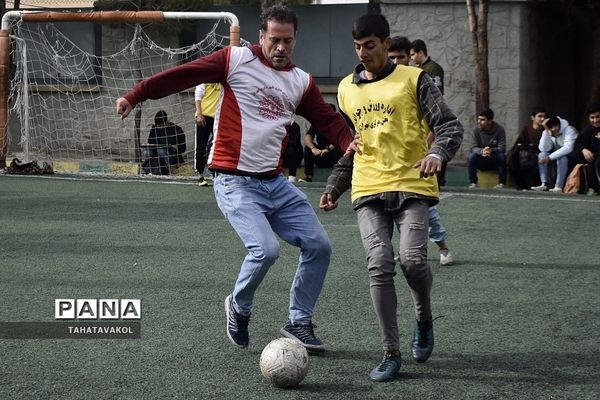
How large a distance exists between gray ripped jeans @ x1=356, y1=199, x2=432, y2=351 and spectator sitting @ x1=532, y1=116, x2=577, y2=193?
35.7 feet

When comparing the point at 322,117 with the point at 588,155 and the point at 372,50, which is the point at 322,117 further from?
the point at 588,155

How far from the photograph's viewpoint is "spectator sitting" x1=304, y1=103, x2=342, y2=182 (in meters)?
17.3

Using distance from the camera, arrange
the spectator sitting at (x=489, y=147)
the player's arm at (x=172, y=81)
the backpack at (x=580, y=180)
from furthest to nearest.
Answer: the spectator sitting at (x=489, y=147) < the backpack at (x=580, y=180) < the player's arm at (x=172, y=81)

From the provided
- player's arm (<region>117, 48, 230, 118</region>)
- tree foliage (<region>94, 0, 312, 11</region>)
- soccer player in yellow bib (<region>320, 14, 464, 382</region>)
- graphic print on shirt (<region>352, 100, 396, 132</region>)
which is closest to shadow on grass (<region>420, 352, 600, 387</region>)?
soccer player in yellow bib (<region>320, 14, 464, 382</region>)

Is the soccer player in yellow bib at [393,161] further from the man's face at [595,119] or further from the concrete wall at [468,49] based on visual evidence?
the concrete wall at [468,49]

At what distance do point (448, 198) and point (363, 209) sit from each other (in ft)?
29.4

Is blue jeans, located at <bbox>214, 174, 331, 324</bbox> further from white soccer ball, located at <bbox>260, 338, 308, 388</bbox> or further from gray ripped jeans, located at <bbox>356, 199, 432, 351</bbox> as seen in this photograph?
white soccer ball, located at <bbox>260, 338, 308, 388</bbox>

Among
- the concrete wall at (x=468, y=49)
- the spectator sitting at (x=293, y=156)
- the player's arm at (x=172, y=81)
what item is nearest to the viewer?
the player's arm at (x=172, y=81)

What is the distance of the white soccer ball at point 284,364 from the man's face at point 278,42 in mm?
1618

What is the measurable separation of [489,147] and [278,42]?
11.2 metres

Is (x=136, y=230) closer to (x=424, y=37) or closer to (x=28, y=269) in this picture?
(x=28, y=269)

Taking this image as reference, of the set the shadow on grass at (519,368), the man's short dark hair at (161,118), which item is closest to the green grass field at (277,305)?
the shadow on grass at (519,368)

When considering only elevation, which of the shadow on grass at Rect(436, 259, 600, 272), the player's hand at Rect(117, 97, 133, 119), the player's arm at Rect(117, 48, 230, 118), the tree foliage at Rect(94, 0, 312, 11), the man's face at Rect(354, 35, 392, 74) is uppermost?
the tree foliage at Rect(94, 0, 312, 11)

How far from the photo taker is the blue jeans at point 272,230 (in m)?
6.23
